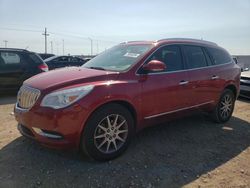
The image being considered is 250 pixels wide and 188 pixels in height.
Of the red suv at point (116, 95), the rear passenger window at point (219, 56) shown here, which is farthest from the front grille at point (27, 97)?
the rear passenger window at point (219, 56)

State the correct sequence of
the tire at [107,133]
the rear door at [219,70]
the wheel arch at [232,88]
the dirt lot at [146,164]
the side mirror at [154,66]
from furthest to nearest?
the wheel arch at [232,88]
the rear door at [219,70]
the side mirror at [154,66]
the tire at [107,133]
the dirt lot at [146,164]

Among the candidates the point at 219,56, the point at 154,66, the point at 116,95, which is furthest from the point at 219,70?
the point at 116,95

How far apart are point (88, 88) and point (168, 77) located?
5.00 feet

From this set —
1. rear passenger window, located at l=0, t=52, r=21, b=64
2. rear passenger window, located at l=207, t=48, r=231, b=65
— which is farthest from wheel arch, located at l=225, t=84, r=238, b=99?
rear passenger window, located at l=0, t=52, r=21, b=64

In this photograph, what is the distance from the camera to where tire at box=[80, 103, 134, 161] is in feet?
11.1

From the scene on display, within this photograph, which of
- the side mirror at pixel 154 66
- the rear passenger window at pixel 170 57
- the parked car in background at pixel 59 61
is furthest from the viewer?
the parked car in background at pixel 59 61

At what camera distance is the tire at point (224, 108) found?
549 centimetres

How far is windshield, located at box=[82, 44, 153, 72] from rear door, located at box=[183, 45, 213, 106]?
0.96 metres

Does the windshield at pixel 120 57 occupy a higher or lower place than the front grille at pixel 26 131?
higher

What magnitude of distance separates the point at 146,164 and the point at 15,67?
633 cm

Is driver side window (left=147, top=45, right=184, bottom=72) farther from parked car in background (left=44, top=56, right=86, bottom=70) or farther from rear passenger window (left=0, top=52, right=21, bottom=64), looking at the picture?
parked car in background (left=44, top=56, right=86, bottom=70)

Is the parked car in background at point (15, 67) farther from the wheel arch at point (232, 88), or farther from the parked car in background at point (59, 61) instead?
the wheel arch at point (232, 88)

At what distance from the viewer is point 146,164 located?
3.56 meters

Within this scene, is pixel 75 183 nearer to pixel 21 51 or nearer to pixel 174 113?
pixel 174 113
